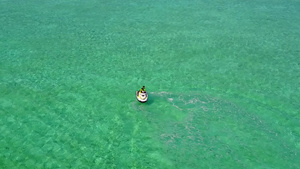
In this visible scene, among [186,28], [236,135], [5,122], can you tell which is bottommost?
[236,135]

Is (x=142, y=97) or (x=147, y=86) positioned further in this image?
A: (x=147, y=86)

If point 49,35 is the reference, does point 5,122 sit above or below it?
below

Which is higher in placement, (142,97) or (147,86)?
(142,97)

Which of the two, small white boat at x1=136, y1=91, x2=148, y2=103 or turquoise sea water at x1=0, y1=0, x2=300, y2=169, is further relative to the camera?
small white boat at x1=136, y1=91, x2=148, y2=103

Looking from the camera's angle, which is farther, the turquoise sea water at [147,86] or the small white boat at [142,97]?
the small white boat at [142,97]

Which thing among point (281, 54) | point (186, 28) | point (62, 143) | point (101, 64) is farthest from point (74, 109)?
point (281, 54)

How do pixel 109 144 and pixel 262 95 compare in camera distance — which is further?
pixel 262 95

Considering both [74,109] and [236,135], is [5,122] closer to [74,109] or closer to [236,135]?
[74,109]

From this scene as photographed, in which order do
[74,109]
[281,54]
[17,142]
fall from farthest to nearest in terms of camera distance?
[281,54], [74,109], [17,142]
